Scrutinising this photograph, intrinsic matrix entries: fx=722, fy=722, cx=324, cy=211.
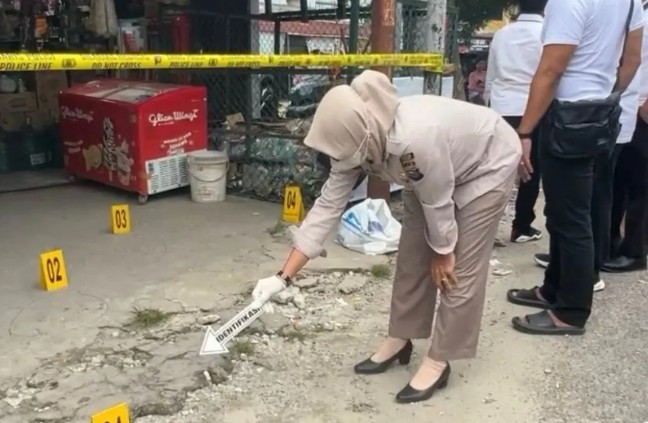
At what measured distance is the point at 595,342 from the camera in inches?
139

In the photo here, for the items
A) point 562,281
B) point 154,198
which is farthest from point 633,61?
point 154,198

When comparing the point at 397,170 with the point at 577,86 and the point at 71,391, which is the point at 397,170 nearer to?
the point at 577,86

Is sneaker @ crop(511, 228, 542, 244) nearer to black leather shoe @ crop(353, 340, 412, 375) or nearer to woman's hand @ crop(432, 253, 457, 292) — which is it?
black leather shoe @ crop(353, 340, 412, 375)

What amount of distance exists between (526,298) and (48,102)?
498 centimetres

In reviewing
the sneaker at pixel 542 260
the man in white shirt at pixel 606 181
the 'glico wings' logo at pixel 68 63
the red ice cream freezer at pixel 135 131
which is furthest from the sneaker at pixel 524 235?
the 'glico wings' logo at pixel 68 63

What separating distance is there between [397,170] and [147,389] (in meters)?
1.36

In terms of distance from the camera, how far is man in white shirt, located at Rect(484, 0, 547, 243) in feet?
14.8

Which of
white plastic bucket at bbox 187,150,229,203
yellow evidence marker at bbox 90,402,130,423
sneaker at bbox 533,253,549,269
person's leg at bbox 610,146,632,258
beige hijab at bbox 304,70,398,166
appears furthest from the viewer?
white plastic bucket at bbox 187,150,229,203

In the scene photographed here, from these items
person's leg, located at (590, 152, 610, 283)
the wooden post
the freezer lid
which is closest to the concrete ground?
person's leg, located at (590, 152, 610, 283)

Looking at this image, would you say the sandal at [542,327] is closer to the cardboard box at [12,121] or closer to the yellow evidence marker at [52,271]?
the yellow evidence marker at [52,271]

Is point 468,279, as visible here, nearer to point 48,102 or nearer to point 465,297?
point 465,297

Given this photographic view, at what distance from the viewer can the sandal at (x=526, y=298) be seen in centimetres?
392

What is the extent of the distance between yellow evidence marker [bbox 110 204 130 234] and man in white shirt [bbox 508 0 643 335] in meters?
2.76

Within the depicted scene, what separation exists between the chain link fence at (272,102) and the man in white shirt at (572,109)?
7.32 feet
